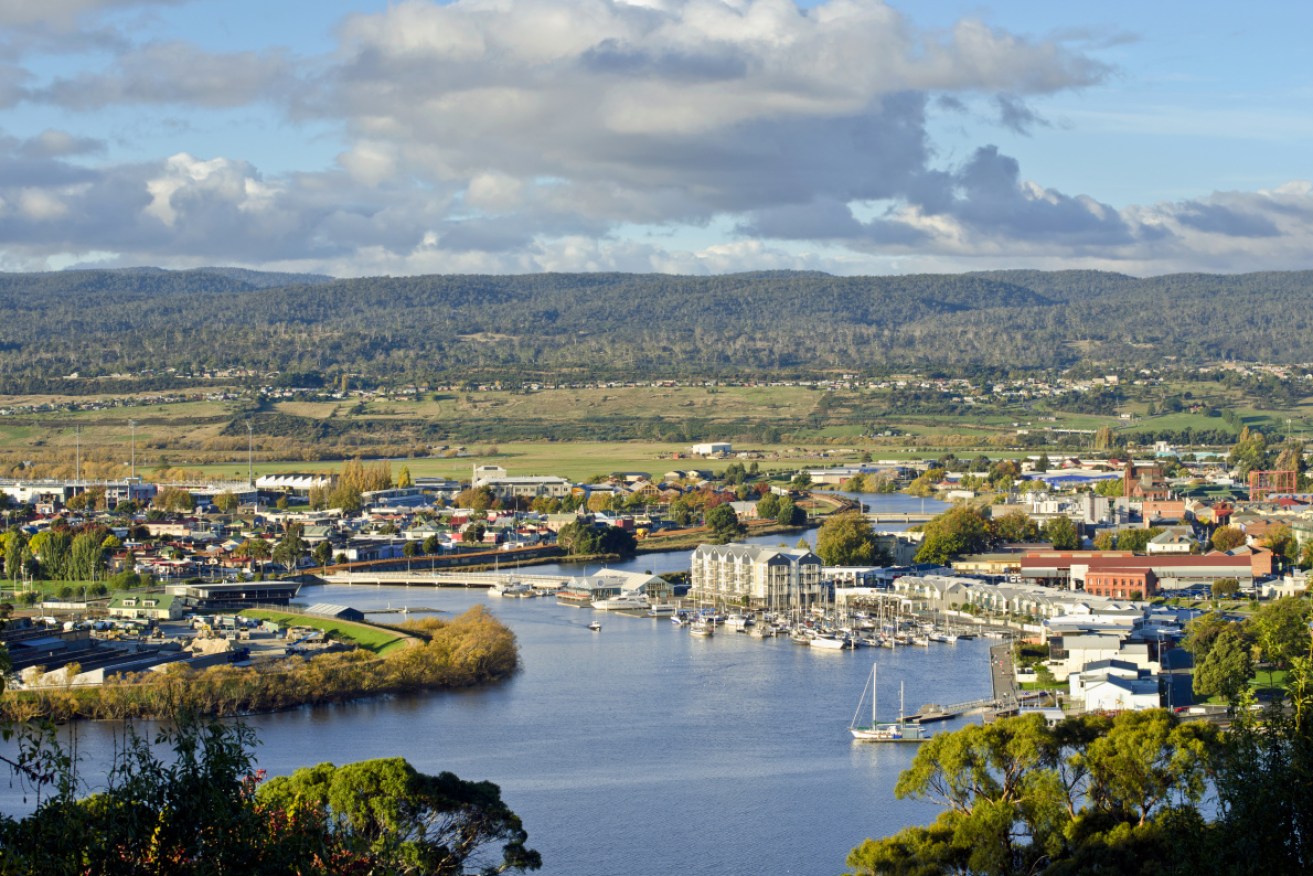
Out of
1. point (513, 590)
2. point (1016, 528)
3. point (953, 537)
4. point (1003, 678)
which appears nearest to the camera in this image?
point (1003, 678)

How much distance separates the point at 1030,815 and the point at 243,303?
326ft

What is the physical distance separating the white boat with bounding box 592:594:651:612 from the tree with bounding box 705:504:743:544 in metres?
8.20

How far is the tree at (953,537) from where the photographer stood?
30.3 metres

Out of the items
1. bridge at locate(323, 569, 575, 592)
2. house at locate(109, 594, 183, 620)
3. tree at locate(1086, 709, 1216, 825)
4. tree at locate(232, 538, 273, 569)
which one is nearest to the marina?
tree at locate(1086, 709, 1216, 825)

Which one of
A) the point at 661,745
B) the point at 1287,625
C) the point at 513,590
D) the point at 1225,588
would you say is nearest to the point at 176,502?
the point at 513,590

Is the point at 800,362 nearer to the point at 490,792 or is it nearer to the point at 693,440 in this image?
the point at 693,440

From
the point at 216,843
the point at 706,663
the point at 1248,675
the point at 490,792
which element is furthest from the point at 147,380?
the point at 216,843

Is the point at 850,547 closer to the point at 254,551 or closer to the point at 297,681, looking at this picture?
the point at 254,551

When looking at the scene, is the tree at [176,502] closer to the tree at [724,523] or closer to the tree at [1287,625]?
the tree at [724,523]

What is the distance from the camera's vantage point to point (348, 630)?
886 inches

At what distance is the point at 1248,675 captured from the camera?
704 inches

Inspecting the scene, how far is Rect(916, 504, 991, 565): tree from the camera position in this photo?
30.3 meters

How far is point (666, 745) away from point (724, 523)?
19.8 metres

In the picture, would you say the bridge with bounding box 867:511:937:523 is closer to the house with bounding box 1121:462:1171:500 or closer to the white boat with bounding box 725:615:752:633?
the house with bounding box 1121:462:1171:500
